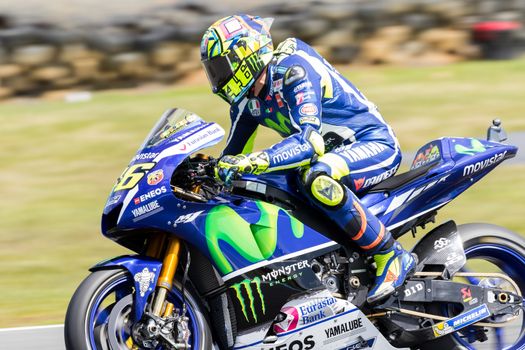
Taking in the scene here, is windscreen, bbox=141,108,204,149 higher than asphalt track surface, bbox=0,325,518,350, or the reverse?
windscreen, bbox=141,108,204,149

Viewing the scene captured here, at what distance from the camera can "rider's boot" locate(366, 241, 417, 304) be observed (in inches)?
206

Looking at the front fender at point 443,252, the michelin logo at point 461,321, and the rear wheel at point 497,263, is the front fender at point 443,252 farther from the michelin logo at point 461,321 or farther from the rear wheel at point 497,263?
the michelin logo at point 461,321

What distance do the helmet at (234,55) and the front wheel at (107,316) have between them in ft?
3.43

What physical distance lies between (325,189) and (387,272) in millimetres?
553

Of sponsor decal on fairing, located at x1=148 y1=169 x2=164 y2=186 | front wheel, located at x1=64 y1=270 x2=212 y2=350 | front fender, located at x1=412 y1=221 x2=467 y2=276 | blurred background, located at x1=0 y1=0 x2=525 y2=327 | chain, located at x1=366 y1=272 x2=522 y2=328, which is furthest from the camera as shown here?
blurred background, located at x1=0 y1=0 x2=525 y2=327

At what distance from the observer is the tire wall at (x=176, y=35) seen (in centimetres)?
1361

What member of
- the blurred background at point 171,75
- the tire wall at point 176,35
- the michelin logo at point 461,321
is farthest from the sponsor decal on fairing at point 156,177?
the tire wall at point 176,35

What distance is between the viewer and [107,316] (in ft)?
16.3

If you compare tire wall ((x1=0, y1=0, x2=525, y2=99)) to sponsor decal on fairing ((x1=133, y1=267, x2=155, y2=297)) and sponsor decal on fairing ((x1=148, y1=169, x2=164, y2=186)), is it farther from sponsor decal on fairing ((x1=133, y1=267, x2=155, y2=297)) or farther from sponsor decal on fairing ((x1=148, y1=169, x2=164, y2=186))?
sponsor decal on fairing ((x1=133, y1=267, x2=155, y2=297))

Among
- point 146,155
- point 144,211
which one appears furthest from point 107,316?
point 146,155

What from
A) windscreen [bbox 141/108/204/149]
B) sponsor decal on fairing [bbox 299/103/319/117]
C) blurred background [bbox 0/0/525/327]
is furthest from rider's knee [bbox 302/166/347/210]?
blurred background [bbox 0/0/525/327]

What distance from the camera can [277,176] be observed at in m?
5.21

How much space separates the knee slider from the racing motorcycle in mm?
163

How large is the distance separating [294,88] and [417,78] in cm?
886
